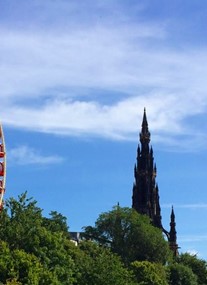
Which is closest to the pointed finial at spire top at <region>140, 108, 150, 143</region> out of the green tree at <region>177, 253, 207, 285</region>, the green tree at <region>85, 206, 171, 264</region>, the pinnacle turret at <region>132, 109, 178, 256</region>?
the pinnacle turret at <region>132, 109, 178, 256</region>

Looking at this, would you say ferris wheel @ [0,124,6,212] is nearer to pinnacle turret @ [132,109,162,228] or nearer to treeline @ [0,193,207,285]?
treeline @ [0,193,207,285]

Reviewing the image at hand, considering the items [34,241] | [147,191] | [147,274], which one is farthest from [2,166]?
[147,191]

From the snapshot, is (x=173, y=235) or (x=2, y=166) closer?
(x=2, y=166)

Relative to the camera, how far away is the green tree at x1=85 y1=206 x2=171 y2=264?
122750 mm

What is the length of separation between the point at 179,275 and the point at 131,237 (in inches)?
504

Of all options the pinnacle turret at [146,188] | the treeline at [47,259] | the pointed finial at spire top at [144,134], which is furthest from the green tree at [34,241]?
the pointed finial at spire top at [144,134]

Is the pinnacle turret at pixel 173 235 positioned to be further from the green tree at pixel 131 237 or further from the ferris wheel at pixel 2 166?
the ferris wheel at pixel 2 166

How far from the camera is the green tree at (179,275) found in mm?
128500

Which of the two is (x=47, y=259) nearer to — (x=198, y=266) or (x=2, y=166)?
(x=2, y=166)

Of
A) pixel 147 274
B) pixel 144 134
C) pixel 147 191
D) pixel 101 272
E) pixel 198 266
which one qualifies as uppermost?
pixel 144 134

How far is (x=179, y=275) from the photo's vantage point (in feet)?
422

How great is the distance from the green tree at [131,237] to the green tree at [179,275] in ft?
13.4

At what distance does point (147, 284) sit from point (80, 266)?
23.8 m

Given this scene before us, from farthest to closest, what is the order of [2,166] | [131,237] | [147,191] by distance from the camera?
1. [147,191]
2. [131,237]
3. [2,166]
